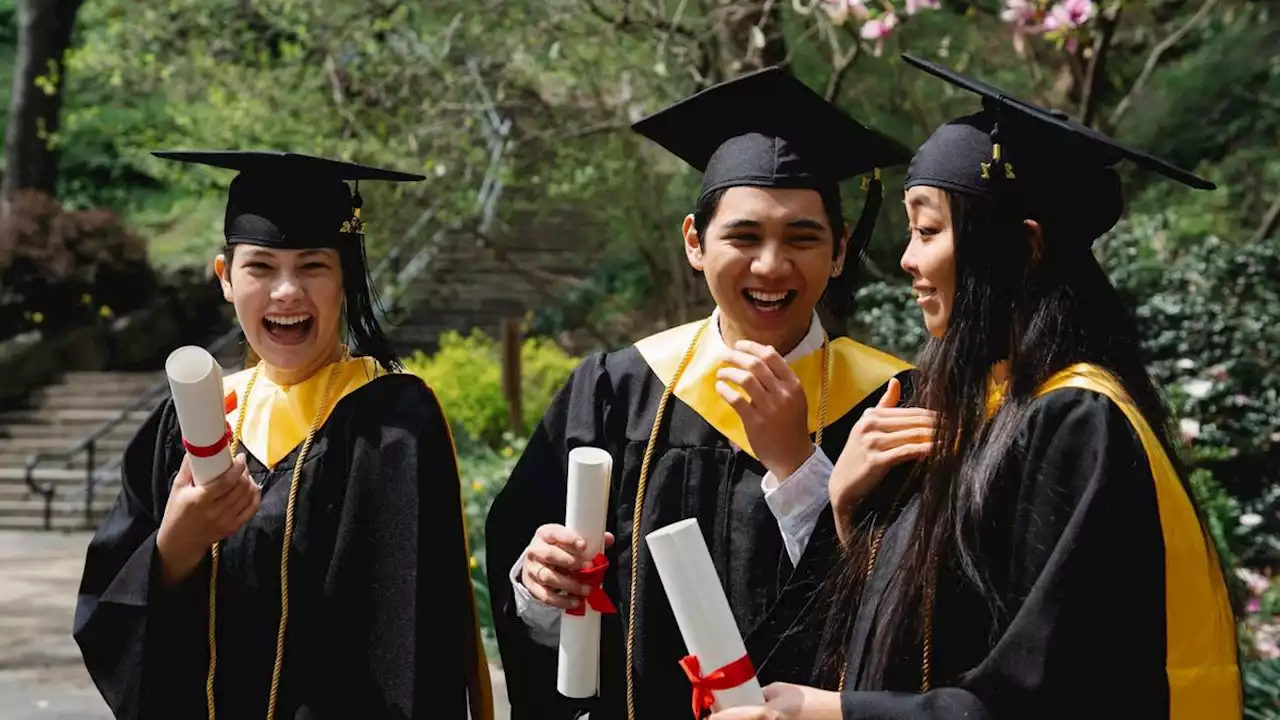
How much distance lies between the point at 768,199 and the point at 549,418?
63cm

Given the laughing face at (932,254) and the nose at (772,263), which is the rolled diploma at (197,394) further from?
the laughing face at (932,254)

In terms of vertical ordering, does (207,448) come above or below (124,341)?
below

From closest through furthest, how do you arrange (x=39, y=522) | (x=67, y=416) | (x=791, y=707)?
(x=791, y=707)
(x=39, y=522)
(x=67, y=416)

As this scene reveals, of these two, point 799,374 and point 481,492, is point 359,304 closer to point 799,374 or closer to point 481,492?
point 799,374

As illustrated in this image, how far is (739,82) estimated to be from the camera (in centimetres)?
279

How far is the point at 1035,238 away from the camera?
6.89 ft

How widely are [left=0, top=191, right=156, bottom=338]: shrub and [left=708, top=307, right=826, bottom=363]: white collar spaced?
14.2 metres

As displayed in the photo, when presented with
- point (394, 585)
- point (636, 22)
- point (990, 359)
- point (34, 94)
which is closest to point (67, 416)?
point (34, 94)

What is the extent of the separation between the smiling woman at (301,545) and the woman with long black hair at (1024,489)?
90 cm

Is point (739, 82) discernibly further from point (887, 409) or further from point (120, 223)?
point (120, 223)

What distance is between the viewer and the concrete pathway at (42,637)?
21.4ft

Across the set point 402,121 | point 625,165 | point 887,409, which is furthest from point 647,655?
point 625,165

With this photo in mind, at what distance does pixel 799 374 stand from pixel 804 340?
75 mm

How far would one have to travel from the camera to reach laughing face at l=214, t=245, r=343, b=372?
281 centimetres
